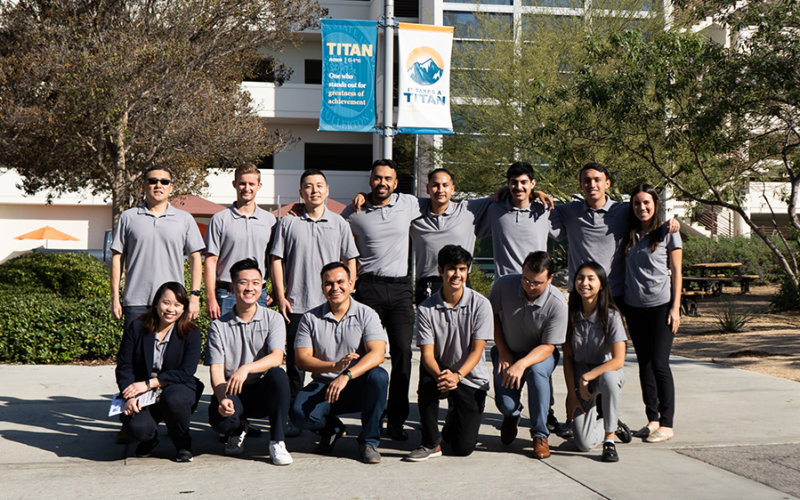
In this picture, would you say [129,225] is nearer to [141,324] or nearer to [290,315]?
[141,324]

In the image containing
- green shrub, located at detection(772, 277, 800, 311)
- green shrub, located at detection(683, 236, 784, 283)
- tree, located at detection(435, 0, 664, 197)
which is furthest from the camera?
green shrub, located at detection(683, 236, 784, 283)

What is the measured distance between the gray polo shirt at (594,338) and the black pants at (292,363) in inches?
77.3

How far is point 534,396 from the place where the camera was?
224 inches

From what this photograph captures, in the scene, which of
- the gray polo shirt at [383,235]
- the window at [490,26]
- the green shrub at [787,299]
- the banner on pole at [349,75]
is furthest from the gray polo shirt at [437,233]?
the window at [490,26]

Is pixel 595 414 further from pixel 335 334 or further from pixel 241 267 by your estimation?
pixel 241 267

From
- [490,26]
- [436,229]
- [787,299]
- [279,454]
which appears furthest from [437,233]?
[490,26]

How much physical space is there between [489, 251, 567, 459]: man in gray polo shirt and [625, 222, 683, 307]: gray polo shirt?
683mm

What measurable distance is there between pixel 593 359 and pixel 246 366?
7.74 feet

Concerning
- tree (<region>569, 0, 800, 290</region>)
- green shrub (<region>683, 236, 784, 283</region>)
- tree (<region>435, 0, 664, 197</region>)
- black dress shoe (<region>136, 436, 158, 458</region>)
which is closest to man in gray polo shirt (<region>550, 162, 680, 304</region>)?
black dress shoe (<region>136, 436, 158, 458</region>)

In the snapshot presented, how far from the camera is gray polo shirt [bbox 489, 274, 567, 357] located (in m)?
5.84

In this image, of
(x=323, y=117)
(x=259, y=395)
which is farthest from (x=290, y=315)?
(x=323, y=117)

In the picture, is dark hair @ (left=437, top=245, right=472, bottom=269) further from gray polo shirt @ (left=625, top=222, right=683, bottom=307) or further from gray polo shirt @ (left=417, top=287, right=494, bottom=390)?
gray polo shirt @ (left=625, top=222, right=683, bottom=307)

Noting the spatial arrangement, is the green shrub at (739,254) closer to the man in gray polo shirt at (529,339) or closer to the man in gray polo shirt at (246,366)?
the man in gray polo shirt at (529,339)

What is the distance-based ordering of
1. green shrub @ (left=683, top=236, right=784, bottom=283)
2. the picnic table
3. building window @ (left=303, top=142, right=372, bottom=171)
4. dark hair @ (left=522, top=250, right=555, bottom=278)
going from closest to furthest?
dark hair @ (left=522, top=250, right=555, bottom=278) < the picnic table < green shrub @ (left=683, top=236, right=784, bottom=283) < building window @ (left=303, top=142, right=372, bottom=171)
